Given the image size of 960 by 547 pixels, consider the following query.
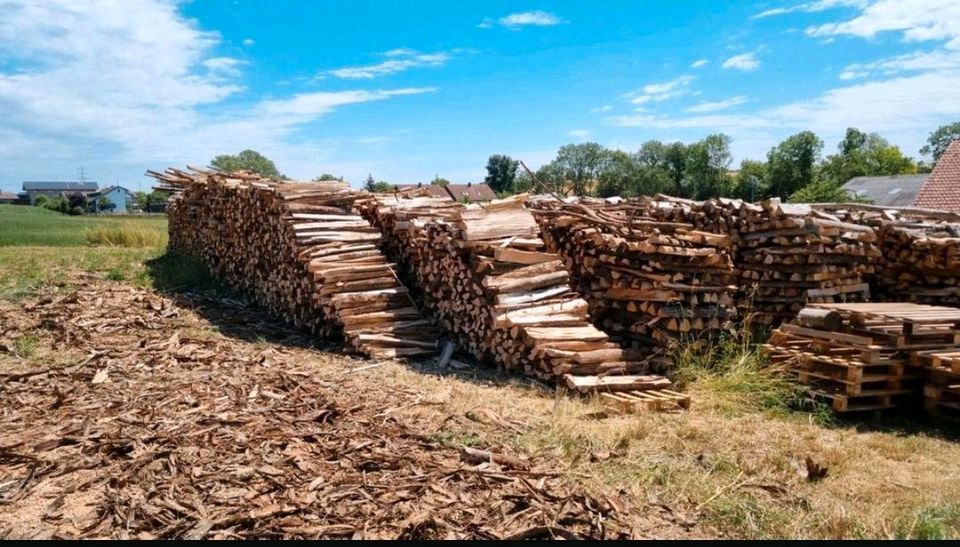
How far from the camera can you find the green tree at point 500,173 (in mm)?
56184

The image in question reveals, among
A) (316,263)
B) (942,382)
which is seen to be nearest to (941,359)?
(942,382)

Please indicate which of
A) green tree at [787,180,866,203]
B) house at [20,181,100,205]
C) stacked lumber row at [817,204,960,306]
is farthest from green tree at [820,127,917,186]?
house at [20,181,100,205]

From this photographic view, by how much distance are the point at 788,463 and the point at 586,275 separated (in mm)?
4241

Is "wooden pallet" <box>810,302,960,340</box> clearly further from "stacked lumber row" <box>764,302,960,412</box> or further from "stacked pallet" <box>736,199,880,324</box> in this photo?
"stacked pallet" <box>736,199,880,324</box>

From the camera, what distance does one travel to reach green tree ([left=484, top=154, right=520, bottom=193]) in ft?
184

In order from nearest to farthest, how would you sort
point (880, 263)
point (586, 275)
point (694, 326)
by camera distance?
point (694, 326), point (586, 275), point (880, 263)

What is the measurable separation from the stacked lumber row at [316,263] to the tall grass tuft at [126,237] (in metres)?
10.7

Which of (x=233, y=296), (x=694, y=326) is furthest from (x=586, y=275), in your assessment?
(x=233, y=296)

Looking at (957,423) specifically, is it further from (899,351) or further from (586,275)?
(586,275)

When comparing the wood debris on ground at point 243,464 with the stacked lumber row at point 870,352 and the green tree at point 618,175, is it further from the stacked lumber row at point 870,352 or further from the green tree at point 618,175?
the green tree at point 618,175

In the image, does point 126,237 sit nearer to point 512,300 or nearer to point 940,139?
point 512,300

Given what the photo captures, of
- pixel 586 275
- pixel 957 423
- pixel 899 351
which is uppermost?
pixel 586 275

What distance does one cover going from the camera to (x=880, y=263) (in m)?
10.0
